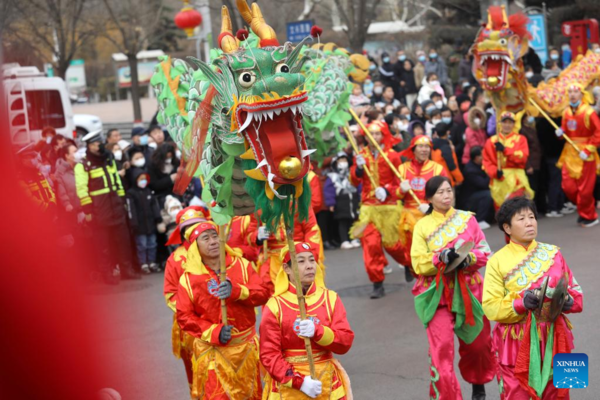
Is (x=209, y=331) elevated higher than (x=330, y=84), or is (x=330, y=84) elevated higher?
(x=330, y=84)

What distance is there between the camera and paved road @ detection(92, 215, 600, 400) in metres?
6.98

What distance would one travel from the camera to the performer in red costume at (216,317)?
582 cm

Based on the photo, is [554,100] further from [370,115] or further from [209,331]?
[209,331]

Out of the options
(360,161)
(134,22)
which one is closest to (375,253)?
(360,161)

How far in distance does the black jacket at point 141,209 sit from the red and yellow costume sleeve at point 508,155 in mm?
4522

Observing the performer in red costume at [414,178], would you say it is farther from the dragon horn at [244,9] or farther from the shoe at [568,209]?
the shoe at [568,209]

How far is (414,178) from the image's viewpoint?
30.3 ft

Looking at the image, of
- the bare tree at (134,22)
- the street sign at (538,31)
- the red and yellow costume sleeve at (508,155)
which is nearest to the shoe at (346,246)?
the red and yellow costume sleeve at (508,155)

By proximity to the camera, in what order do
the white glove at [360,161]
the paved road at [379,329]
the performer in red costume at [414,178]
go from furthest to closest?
the white glove at [360,161], the performer in red costume at [414,178], the paved road at [379,329]

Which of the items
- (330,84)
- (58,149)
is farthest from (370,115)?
(58,149)

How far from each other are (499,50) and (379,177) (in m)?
3.57

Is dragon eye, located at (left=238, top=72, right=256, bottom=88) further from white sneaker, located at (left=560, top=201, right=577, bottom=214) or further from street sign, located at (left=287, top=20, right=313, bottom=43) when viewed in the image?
street sign, located at (left=287, top=20, right=313, bottom=43)

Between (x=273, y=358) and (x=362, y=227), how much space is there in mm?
5071

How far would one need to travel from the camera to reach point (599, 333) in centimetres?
763
